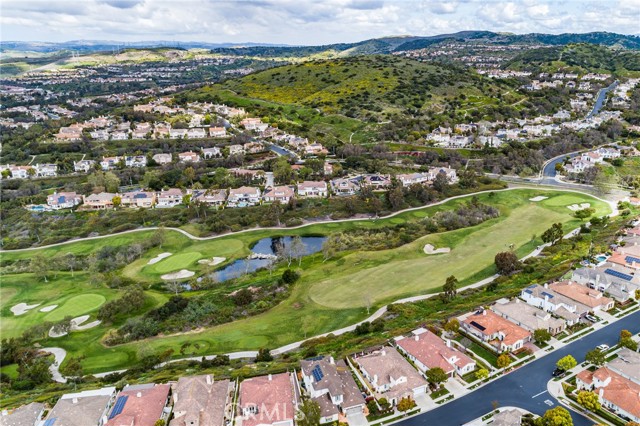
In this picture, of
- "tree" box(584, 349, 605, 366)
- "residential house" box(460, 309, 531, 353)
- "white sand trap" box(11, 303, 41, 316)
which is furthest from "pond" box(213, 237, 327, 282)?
"tree" box(584, 349, 605, 366)

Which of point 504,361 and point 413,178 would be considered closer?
point 504,361

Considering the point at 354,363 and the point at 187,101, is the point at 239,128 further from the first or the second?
the point at 354,363

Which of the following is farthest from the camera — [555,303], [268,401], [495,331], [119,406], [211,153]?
[211,153]

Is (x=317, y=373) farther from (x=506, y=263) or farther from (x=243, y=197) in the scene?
(x=243, y=197)

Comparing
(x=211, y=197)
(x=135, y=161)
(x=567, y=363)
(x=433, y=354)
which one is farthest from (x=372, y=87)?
(x=567, y=363)

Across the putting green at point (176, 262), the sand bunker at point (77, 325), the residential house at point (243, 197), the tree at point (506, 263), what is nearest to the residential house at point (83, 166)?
the residential house at point (243, 197)

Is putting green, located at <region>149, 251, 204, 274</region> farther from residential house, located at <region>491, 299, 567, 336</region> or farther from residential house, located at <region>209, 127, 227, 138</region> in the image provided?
residential house, located at <region>209, 127, 227, 138</region>

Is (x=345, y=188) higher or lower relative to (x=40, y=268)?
higher
